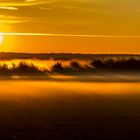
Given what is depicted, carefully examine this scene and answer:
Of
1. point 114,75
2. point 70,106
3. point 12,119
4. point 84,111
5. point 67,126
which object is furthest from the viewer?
point 114,75

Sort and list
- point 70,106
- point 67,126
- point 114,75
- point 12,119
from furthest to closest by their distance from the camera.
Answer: point 114,75 → point 70,106 → point 12,119 → point 67,126

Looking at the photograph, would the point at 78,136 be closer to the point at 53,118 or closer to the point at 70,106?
the point at 53,118

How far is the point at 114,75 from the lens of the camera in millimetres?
95688

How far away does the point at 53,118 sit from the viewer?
32.4 m

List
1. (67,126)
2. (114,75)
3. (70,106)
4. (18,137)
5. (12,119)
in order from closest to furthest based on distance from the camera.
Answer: (18,137), (67,126), (12,119), (70,106), (114,75)

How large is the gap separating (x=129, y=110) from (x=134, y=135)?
956 centimetres

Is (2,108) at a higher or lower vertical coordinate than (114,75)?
higher

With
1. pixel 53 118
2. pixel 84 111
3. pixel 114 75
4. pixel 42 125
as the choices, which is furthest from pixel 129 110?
pixel 114 75

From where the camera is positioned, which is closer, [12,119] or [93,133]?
[93,133]

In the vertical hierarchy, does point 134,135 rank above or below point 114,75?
above

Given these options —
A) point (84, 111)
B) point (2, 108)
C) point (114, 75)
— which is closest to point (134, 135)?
point (84, 111)

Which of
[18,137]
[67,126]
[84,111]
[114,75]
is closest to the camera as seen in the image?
[18,137]

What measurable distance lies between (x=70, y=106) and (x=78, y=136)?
39.0 ft

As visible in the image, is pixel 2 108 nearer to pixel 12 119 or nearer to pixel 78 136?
pixel 12 119
